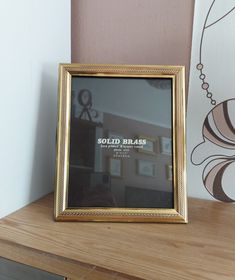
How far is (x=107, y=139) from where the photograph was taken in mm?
791

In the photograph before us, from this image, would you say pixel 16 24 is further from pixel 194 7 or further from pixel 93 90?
pixel 194 7

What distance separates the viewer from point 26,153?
82 cm

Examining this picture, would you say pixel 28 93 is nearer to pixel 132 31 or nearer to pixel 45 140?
pixel 45 140

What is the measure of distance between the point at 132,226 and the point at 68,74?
0.40 m

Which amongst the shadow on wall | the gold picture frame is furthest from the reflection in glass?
the shadow on wall

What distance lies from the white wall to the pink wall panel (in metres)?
0.06

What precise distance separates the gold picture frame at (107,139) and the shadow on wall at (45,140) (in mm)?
100

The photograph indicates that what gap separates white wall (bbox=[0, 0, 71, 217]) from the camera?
2.42 feet

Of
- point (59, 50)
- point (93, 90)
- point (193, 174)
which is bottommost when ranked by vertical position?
point (193, 174)

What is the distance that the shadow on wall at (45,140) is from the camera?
86 cm

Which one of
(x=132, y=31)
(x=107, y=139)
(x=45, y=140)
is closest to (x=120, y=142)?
(x=107, y=139)

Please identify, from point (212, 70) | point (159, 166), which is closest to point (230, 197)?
point (159, 166)

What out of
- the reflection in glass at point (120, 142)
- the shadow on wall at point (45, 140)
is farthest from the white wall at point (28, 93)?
the reflection in glass at point (120, 142)

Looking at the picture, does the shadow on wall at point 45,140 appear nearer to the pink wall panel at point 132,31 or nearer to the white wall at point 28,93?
the white wall at point 28,93
